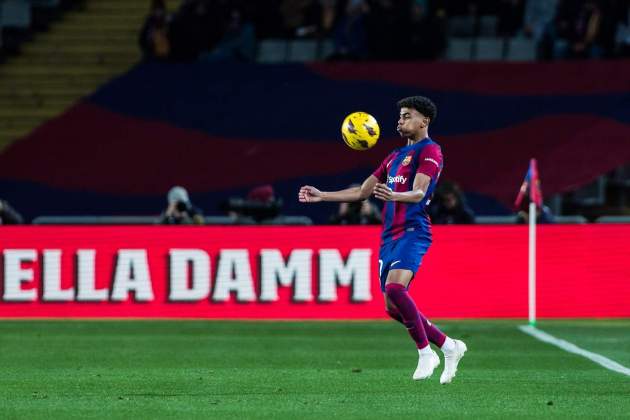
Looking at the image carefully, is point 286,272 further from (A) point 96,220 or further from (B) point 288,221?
(A) point 96,220

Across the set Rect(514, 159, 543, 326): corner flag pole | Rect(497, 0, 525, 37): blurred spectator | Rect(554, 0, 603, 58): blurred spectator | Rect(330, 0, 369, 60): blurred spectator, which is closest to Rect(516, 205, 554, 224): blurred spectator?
Rect(514, 159, 543, 326): corner flag pole

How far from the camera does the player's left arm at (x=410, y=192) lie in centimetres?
1080

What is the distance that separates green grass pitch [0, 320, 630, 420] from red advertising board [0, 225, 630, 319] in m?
1.15

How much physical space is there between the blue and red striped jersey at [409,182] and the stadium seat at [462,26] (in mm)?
14376

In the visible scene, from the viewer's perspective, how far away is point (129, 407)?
407 inches

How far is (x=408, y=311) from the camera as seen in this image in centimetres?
1178

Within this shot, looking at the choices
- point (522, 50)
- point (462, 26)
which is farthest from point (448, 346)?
point (462, 26)

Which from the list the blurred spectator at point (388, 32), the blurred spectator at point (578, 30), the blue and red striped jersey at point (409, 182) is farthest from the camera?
the blurred spectator at point (388, 32)

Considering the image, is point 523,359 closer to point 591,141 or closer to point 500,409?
point 500,409

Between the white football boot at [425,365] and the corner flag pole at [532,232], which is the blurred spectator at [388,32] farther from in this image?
the white football boot at [425,365]

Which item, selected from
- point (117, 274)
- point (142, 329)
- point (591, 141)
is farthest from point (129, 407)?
point (591, 141)

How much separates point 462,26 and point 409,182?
14.8 meters

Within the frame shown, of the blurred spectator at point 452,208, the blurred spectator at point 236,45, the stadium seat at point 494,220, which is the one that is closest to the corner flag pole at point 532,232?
the blurred spectator at point 452,208

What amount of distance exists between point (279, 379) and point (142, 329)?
257 inches
